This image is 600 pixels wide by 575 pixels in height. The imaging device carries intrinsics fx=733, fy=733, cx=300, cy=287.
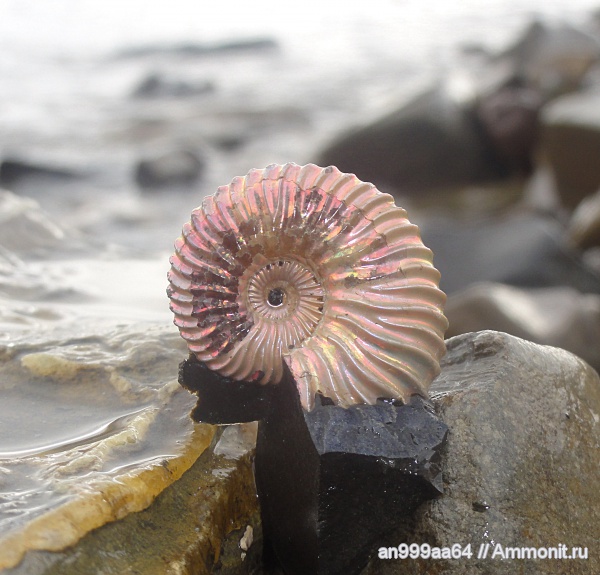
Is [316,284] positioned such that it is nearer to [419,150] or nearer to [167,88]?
[419,150]

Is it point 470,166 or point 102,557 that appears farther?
point 470,166

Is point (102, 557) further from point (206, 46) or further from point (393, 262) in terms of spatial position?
point (206, 46)

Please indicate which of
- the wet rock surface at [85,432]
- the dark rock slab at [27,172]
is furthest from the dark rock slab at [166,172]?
the wet rock surface at [85,432]

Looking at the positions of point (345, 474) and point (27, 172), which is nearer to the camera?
point (345, 474)

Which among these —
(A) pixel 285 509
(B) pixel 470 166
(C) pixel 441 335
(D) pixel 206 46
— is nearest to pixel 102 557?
(A) pixel 285 509

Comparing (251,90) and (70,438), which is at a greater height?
(251,90)

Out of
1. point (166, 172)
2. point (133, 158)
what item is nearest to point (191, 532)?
point (166, 172)
